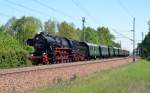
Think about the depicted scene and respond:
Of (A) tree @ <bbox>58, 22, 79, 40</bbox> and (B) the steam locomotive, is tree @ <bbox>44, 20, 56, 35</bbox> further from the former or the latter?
(B) the steam locomotive

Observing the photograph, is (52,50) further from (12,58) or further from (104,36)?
(104,36)

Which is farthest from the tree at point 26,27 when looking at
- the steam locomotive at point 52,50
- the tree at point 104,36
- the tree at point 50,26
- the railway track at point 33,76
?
the railway track at point 33,76

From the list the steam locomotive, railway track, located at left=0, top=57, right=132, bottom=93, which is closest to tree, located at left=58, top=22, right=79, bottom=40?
the steam locomotive

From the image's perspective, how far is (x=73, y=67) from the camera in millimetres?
31609

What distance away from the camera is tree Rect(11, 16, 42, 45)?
314 ft

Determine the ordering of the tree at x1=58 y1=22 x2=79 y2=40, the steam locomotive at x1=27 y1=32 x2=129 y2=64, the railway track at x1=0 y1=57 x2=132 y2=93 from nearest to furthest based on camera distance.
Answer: the railway track at x1=0 y1=57 x2=132 y2=93, the steam locomotive at x1=27 y1=32 x2=129 y2=64, the tree at x1=58 y1=22 x2=79 y2=40

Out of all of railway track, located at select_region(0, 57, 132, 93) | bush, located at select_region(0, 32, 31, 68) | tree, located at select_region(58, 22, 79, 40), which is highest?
tree, located at select_region(58, 22, 79, 40)

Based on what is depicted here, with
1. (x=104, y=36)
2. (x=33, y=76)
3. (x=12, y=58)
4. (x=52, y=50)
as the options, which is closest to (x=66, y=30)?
(x=104, y=36)

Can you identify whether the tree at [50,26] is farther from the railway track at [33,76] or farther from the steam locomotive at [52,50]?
the railway track at [33,76]

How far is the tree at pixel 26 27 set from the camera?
95.6 meters

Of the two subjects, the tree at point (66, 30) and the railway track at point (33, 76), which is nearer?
the railway track at point (33, 76)

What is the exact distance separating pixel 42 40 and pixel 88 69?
4830mm

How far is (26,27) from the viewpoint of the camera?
3927 inches

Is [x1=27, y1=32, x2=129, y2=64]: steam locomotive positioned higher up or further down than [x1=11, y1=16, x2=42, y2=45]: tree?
further down
